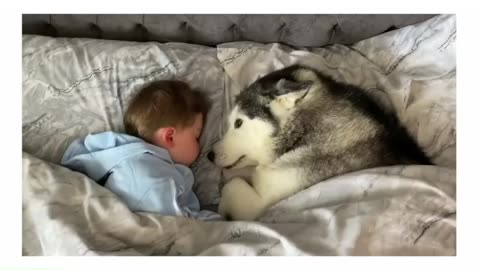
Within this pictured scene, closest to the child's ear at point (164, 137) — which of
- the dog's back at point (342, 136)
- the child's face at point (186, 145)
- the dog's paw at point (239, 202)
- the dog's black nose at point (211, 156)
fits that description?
the child's face at point (186, 145)

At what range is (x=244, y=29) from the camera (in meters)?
2.13

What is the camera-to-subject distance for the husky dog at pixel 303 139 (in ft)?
5.65

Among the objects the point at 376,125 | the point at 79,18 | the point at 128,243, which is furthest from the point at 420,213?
the point at 79,18

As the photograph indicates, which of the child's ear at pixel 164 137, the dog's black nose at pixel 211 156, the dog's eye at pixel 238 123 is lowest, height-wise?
the dog's black nose at pixel 211 156

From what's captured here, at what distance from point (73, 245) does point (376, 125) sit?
100 centimetres

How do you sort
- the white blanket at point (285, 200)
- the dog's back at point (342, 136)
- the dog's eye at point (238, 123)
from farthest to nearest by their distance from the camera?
Result: 1. the dog's eye at point (238, 123)
2. the dog's back at point (342, 136)
3. the white blanket at point (285, 200)

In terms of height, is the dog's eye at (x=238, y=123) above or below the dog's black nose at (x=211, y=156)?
above

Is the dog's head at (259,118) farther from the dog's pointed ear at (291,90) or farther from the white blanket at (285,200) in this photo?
the white blanket at (285,200)

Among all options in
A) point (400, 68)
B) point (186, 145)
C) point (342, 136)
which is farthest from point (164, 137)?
point (400, 68)

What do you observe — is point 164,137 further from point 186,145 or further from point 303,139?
point 303,139

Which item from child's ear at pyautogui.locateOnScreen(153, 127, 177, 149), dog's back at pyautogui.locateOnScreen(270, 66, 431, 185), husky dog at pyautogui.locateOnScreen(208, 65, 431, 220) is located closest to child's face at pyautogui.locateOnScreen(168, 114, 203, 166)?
child's ear at pyautogui.locateOnScreen(153, 127, 177, 149)

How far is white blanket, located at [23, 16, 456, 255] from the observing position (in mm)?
1475

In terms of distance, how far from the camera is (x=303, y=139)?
5.76ft
